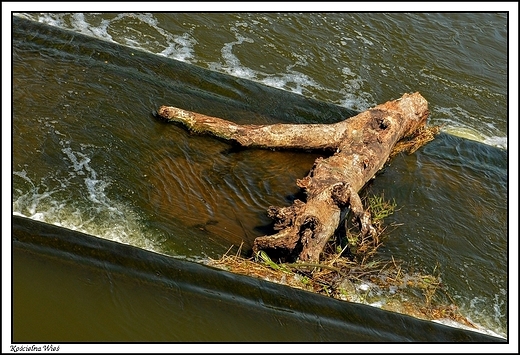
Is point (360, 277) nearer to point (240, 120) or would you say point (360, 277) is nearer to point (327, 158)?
point (327, 158)

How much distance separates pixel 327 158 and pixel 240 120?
5.23 feet

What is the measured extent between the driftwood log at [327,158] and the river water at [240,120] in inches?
9.7

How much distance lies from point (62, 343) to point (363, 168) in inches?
165

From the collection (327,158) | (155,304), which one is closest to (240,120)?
(327,158)

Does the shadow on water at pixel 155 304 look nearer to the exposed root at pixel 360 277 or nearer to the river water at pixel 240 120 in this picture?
the exposed root at pixel 360 277

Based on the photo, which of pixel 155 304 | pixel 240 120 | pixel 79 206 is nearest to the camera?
pixel 155 304

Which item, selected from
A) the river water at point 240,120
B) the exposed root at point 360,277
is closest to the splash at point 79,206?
the river water at point 240,120

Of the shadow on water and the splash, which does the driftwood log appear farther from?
the splash

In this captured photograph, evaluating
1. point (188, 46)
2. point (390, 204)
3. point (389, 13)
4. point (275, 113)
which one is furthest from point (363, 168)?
point (389, 13)

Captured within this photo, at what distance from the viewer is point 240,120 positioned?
8477 mm

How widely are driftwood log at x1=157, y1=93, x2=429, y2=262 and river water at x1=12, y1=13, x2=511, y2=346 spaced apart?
9.7 inches

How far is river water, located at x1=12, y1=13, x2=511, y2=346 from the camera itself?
6668mm

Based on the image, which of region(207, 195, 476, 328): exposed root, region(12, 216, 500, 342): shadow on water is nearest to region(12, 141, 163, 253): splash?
region(12, 216, 500, 342): shadow on water

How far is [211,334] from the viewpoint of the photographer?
5453 millimetres
